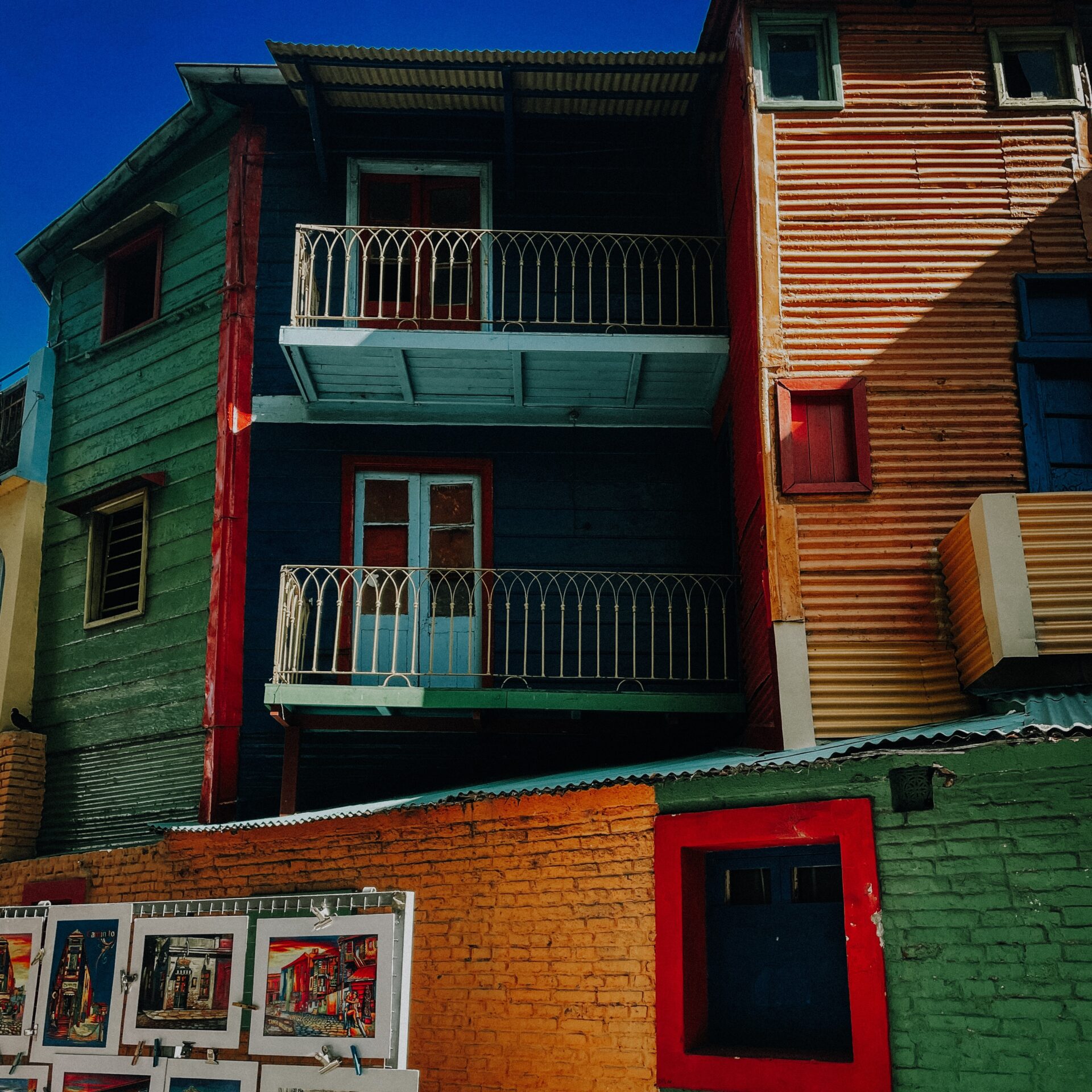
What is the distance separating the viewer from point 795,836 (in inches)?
285

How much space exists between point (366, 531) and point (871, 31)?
6.62 m

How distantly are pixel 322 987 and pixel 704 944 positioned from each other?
264 centimetres

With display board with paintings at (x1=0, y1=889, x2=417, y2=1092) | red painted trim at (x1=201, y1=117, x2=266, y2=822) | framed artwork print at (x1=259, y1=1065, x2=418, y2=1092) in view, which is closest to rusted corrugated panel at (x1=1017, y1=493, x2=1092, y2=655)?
display board with paintings at (x1=0, y1=889, x2=417, y2=1092)

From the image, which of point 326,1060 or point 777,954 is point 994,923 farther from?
point 326,1060

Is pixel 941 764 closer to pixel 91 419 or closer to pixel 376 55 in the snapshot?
pixel 376 55

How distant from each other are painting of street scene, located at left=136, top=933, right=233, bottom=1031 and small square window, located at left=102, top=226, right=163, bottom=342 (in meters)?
8.17

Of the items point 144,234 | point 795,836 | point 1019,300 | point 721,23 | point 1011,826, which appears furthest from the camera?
point 144,234

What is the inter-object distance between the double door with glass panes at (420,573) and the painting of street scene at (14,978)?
3748 mm

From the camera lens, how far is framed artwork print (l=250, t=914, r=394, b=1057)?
20.9ft

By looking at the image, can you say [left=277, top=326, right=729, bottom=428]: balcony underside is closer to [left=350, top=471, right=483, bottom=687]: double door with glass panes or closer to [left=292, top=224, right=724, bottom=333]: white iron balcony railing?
[left=292, top=224, right=724, bottom=333]: white iron balcony railing

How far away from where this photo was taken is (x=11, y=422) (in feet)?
45.5

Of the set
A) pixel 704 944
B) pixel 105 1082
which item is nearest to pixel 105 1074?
pixel 105 1082

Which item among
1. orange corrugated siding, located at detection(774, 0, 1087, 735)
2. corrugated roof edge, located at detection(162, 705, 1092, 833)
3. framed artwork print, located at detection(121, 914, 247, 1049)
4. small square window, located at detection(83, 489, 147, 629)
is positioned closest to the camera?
corrugated roof edge, located at detection(162, 705, 1092, 833)

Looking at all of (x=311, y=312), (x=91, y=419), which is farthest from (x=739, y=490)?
(x=91, y=419)
